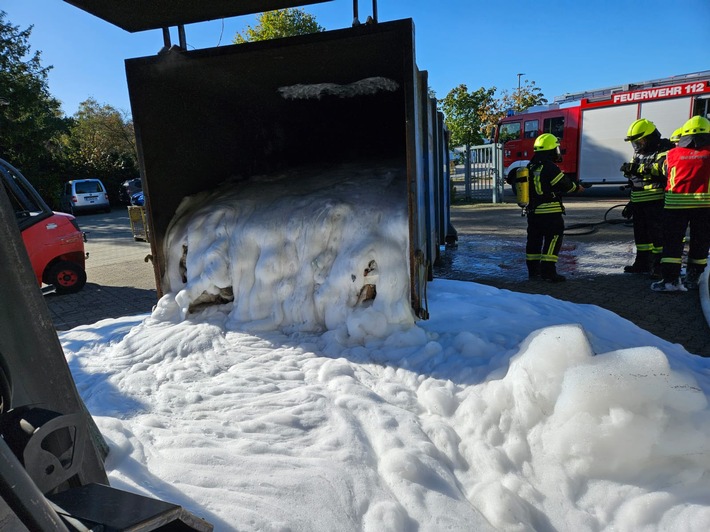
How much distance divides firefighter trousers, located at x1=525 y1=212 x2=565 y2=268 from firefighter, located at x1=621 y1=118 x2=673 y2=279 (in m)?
1.03

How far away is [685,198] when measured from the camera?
16.7 ft

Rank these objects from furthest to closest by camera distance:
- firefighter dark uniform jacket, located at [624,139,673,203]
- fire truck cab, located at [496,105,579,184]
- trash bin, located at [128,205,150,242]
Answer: fire truck cab, located at [496,105,579,184]
trash bin, located at [128,205,150,242]
firefighter dark uniform jacket, located at [624,139,673,203]

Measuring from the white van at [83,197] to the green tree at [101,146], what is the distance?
194 inches

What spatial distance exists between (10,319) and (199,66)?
3.18 meters

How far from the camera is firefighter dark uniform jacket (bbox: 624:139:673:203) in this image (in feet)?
18.3

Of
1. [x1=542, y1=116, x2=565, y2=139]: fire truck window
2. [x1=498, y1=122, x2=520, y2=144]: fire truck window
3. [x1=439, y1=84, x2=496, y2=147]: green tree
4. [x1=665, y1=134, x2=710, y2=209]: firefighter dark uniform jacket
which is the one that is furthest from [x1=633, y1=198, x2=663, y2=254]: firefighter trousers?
[x1=439, y1=84, x2=496, y2=147]: green tree

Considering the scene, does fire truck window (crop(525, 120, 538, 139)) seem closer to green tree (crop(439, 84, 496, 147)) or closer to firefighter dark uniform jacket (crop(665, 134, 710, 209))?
green tree (crop(439, 84, 496, 147))

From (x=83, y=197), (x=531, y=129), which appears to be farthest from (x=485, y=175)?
(x=83, y=197)

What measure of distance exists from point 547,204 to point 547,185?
0.75ft

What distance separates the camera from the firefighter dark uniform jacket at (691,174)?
4980 mm

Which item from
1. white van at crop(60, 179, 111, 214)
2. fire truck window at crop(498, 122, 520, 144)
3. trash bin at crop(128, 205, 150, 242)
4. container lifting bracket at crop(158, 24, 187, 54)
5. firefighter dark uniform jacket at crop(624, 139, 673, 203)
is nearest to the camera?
container lifting bracket at crop(158, 24, 187, 54)

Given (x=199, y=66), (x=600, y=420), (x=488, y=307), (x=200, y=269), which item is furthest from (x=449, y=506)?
(x=199, y=66)

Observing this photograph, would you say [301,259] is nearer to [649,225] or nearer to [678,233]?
[678,233]

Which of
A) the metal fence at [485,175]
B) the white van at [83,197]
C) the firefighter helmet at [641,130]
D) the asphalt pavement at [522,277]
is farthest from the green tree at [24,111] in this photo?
the firefighter helmet at [641,130]
